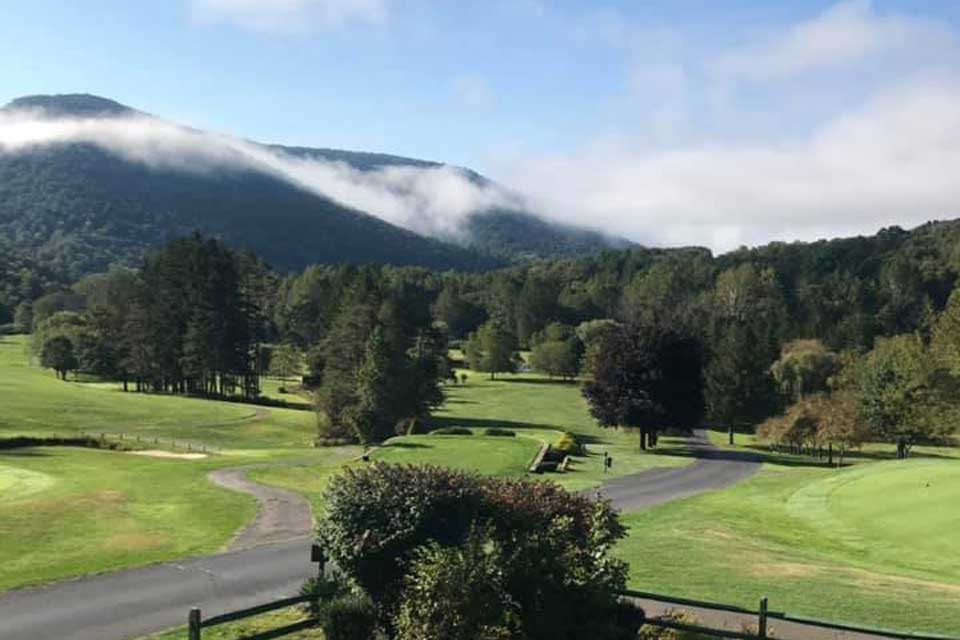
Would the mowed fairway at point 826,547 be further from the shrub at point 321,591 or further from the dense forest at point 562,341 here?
the dense forest at point 562,341

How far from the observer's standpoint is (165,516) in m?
33.5

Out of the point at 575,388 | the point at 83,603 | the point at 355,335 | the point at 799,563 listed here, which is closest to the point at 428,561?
the point at 83,603

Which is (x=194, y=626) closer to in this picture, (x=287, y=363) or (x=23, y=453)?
(x=23, y=453)

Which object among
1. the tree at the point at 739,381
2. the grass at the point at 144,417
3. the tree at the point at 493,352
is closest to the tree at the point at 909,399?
the tree at the point at 739,381

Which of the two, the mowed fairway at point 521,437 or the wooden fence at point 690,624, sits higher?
the wooden fence at point 690,624

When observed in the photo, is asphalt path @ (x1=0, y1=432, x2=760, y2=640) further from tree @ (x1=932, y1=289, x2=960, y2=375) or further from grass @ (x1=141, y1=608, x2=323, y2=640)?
tree @ (x1=932, y1=289, x2=960, y2=375)

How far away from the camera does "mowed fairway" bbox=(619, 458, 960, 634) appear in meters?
20.8

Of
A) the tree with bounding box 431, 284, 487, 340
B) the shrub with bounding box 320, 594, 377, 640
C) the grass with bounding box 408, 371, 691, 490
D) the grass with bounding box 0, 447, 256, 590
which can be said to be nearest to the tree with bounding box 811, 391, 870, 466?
the grass with bounding box 408, 371, 691, 490

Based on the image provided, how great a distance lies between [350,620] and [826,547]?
20483 mm

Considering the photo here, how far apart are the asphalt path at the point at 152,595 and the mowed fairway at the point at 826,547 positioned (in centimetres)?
995

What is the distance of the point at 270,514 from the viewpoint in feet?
113

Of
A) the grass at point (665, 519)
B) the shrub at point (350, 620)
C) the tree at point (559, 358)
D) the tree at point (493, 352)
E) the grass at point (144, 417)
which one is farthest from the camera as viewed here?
the tree at point (493, 352)

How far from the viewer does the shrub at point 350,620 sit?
16.2m

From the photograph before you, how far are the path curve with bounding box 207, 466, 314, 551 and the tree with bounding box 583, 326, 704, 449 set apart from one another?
33.7m
